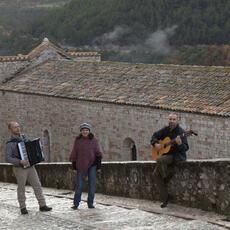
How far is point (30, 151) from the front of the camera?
1054 cm

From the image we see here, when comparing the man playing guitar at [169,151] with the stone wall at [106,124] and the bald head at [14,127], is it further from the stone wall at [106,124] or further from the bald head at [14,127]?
the stone wall at [106,124]

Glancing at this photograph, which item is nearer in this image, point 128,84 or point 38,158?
point 38,158

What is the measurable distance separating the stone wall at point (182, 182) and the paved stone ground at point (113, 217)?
162 mm

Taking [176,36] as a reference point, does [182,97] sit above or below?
below

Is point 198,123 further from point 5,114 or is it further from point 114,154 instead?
point 5,114

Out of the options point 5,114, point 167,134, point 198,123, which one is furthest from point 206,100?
point 5,114

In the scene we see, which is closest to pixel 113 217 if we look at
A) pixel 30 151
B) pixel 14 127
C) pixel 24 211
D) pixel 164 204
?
pixel 164 204

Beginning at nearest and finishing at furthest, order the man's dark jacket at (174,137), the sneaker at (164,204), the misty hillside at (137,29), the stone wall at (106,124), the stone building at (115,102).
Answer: the man's dark jacket at (174,137)
the sneaker at (164,204)
the stone wall at (106,124)
the stone building at (115,102)
the misty hillside at (137,29)

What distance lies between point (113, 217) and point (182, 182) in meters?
1.38

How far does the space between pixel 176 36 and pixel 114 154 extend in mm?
54940

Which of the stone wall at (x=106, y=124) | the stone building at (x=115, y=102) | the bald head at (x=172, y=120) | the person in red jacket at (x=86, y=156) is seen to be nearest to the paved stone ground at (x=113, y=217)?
the person in red jacket at (x=86, y=156)

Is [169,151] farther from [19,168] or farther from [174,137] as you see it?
[19,168]

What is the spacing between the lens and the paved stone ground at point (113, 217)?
30.5 ft

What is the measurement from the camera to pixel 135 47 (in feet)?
261
